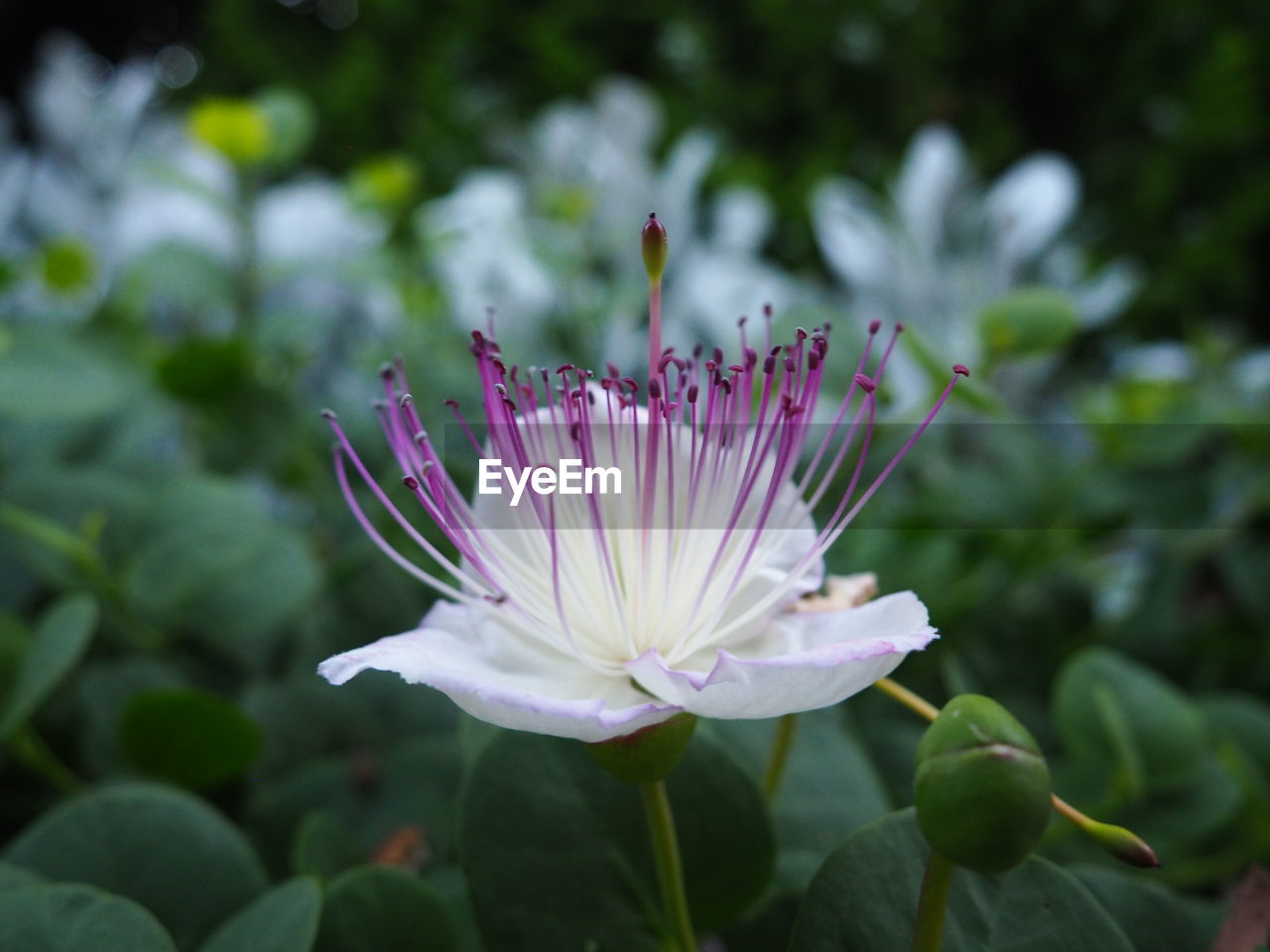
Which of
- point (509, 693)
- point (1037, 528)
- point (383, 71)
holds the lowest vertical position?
point (1037, 528)

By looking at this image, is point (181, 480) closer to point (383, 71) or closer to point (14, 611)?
point (14, 611)

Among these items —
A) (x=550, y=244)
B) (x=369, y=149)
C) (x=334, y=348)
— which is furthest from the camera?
(x=369, y=149)

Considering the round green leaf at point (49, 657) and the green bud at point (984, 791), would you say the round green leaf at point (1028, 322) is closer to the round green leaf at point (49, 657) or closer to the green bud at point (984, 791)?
the green bud at point (984, 791)

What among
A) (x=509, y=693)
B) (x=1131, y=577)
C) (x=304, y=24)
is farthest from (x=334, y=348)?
(x=304, y=24)

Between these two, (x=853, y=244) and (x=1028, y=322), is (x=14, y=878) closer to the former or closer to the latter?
(x=1028, y=322)

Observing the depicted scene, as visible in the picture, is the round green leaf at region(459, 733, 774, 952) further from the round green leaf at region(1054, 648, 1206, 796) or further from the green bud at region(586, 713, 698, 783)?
the round green leaf at region(1054, 648, 1206, 796)

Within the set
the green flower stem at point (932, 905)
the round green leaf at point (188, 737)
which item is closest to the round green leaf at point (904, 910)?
the green flower stem at point (932, 905)
